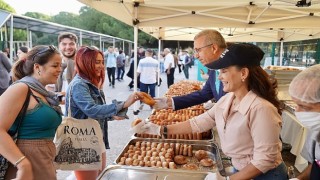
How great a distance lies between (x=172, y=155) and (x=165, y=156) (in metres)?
0.12

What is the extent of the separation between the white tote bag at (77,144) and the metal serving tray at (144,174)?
39 centimetres

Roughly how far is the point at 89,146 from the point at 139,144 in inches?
17.7

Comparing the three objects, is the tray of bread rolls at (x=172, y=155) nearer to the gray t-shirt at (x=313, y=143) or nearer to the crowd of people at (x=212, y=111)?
the crowd of people at (x=212, y=111)

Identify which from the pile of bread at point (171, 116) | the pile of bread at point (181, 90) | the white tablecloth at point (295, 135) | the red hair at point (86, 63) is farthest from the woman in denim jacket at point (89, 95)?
the pile of bread at point (181, 90)

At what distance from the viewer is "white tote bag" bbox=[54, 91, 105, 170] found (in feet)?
7.38

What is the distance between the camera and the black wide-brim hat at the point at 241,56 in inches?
58.2

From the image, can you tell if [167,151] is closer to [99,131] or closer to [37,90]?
[99,131]

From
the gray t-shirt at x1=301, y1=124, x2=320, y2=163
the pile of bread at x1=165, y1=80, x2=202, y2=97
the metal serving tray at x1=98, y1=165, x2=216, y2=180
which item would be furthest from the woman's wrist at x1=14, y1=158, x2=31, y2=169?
the pile of bread at x1=165, y1=80, x2=202, y2=97

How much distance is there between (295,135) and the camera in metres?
3.82

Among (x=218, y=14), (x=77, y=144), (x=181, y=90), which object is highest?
(x=218, y=14)

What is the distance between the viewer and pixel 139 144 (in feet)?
8.30

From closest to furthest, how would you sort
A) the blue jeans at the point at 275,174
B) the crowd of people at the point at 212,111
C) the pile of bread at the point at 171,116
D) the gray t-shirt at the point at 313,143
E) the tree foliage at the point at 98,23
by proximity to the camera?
the gray t-shirt at the point at 313,143
the crowd of people at the point at 212,111
the blue jeans at the point at 275,174
the pile of bread at the point at 171,116
the tree foliage at the point at 98,23

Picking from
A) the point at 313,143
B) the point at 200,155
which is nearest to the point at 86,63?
the point at 200,155

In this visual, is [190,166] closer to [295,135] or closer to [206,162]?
[206,162]
